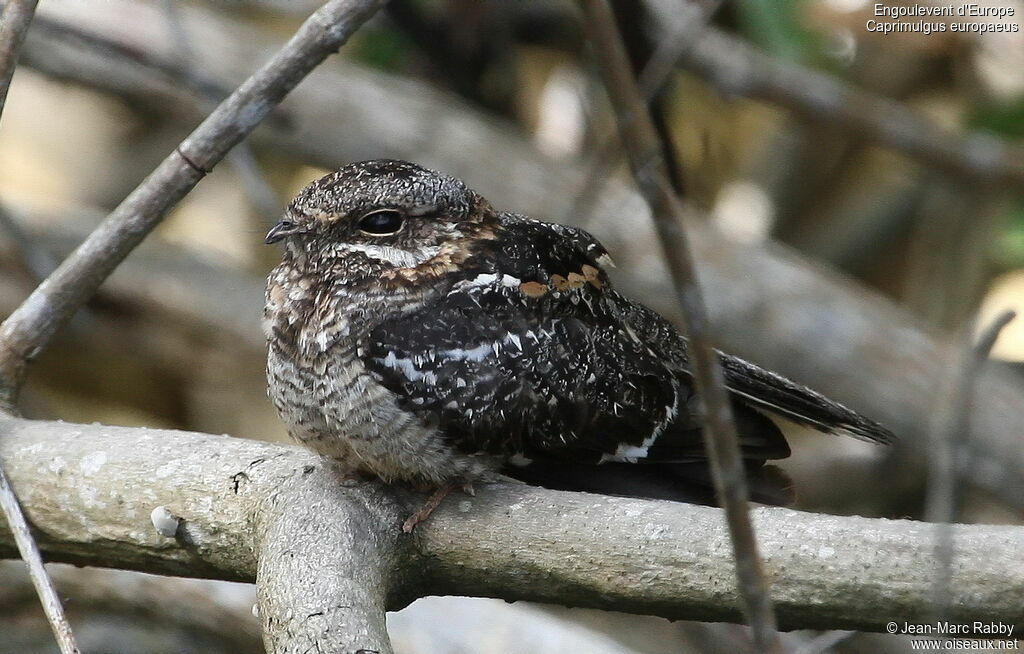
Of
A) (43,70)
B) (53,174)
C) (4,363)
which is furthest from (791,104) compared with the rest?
(53,174)

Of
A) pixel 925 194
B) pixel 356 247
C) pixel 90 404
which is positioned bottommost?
pixel 356 247

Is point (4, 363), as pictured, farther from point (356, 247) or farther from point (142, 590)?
point (142, 590)

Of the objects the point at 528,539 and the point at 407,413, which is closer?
the point at 528,539

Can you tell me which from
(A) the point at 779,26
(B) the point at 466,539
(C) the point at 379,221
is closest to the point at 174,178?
(C) the point at 379,221

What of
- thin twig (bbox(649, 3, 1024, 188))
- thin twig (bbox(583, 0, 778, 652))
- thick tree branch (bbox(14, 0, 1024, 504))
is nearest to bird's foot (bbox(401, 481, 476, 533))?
thin twig (bbox(583, 0, 778, 652))

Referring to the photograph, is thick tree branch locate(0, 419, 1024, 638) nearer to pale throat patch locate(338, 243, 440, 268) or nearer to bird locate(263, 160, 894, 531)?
bird locate(263, 160, 894, 531)

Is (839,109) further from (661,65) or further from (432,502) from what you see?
(432,502)

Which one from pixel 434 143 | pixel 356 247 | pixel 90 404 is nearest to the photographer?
pixel 356 247

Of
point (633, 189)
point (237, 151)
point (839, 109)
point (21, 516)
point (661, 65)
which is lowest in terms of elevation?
point (21, 516)
